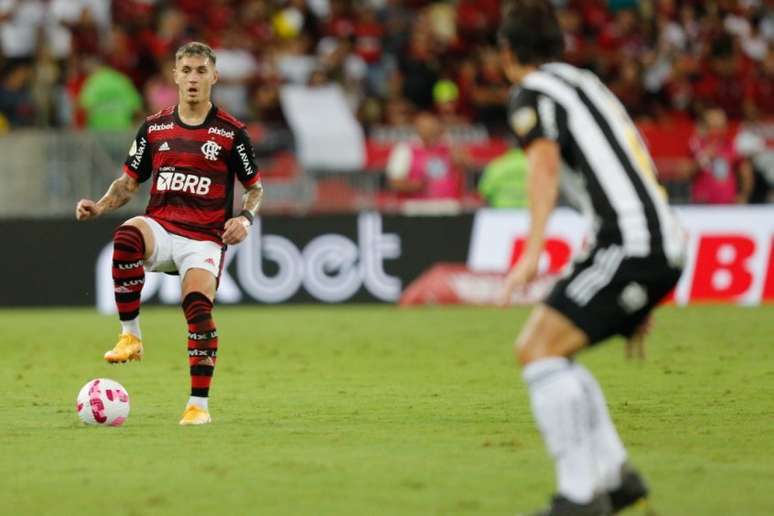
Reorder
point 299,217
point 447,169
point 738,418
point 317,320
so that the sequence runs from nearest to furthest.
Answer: point 738,418 < point 317,320 < point 299,217 < point 447,169

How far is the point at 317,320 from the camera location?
18219 mm

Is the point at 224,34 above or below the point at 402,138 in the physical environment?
above

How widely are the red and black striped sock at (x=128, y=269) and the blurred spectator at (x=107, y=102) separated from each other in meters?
11.7

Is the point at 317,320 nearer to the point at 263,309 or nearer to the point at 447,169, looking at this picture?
the point at 263,309

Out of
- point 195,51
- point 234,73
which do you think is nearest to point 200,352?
point 195,51

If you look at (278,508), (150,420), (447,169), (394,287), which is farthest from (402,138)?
(278,508)

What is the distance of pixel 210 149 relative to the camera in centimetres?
988

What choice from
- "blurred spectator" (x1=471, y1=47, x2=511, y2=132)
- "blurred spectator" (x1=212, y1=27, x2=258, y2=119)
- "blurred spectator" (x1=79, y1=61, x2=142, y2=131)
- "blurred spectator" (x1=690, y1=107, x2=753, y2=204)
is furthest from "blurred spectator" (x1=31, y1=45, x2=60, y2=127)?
"blurred spectator" (x1=690, y1=107, x2=753, y2=204)

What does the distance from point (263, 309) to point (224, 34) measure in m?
5.92

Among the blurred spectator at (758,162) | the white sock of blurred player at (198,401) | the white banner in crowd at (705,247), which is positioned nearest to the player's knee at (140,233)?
the white sock of blurred player at (198,401)

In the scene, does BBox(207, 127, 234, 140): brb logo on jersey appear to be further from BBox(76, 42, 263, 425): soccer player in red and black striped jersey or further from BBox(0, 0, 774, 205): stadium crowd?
BBox(0, 0, 774, 205): stadium crowd

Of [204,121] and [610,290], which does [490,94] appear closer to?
[204,121]

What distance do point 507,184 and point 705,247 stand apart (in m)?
2.68

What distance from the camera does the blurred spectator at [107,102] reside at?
70.0ft
